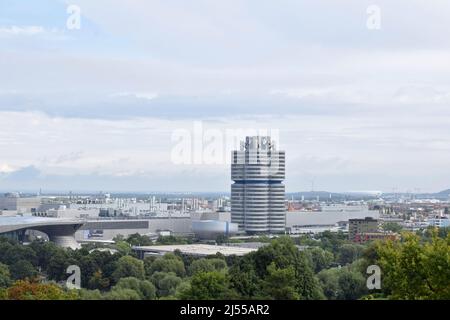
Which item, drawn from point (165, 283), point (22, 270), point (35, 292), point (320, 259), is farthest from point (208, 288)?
point (320, 259)

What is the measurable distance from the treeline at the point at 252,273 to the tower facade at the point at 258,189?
12.8m

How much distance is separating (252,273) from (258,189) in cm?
3371

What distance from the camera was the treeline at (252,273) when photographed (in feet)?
28.7

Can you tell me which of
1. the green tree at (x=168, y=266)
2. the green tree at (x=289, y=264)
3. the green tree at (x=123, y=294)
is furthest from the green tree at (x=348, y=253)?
the green tree at (x=289, y=264)

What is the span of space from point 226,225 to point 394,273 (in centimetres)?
3419

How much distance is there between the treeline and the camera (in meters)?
8.73

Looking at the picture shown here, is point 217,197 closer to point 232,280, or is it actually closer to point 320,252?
point 320,252

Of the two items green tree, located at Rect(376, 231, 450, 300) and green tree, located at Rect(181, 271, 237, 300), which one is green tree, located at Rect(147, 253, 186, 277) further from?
green tree, located at Rect(376, 231, 450, 300)

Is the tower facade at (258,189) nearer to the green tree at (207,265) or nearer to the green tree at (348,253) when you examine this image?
the green tree at (348,253)

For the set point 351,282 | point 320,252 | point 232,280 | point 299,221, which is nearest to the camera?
point 232,280

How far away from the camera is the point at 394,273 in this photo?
877 cm

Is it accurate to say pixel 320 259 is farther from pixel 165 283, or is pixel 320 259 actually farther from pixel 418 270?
pixel 418 270

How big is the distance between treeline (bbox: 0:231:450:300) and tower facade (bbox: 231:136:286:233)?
1275 cm
